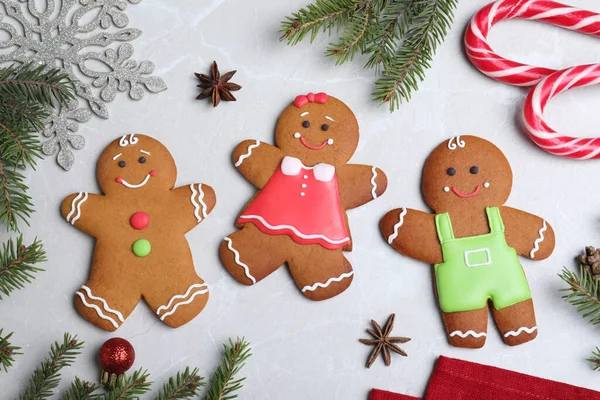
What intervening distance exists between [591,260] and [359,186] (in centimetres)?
66

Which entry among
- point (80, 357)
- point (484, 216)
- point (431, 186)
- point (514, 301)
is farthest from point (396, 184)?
point (80, 357)

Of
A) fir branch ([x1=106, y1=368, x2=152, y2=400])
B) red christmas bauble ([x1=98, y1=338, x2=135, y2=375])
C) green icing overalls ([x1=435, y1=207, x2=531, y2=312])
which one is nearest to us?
fir branch ([x1=106, y1=368, x2=152, y2=400])

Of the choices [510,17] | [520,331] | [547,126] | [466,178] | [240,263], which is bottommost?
[520,331]

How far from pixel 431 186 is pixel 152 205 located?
2.53 feet

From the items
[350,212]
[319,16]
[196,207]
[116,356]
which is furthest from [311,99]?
[116,356]

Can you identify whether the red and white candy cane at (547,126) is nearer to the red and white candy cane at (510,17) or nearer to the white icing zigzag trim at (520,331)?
the red and white candy cane at (510,17)

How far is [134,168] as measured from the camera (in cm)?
171

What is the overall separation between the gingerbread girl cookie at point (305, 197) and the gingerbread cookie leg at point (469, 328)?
31 cm

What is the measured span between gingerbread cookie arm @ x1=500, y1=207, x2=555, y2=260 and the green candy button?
97 cm

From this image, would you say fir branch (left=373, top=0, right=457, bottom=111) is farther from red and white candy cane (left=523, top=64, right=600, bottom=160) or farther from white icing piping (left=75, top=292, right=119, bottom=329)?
white icing piping (left=75, top=292, right=119, bottom=329)

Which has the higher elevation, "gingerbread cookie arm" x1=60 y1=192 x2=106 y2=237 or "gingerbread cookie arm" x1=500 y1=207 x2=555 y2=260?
"gingerbread cookie arm" x1=60 y1=192 x2=106 y2=237

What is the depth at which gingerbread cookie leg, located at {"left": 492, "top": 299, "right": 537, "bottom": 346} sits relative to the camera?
1675 mm

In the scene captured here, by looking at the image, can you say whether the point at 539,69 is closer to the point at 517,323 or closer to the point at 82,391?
the point at 517,323

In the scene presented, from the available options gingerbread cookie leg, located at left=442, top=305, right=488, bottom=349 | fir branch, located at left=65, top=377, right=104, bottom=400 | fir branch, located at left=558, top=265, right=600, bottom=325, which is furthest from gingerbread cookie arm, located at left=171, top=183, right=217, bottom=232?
fir branch, located at left=558, top=265, right=600, bottom=325
